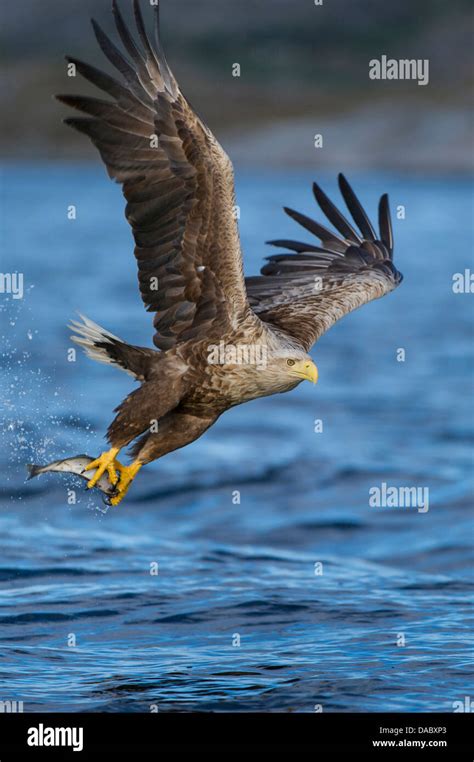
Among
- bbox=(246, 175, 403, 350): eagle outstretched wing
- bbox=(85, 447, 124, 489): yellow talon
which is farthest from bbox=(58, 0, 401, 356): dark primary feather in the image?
bbox=(246, 175, 403, 350): eagle outstretched wing

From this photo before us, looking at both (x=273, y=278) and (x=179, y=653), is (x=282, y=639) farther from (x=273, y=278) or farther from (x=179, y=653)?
(x=273, y=278)

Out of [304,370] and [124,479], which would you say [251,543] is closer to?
[124,479]

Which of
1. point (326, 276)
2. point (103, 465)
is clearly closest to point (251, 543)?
point (326, 276)

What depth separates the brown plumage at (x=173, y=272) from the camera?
9492 mm

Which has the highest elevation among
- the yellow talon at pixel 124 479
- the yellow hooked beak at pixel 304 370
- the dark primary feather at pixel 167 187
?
the dark primary feather at pixel 167 187

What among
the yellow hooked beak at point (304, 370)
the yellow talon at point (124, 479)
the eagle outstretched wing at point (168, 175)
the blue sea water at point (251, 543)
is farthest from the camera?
the blue sea water at point (251, 543)

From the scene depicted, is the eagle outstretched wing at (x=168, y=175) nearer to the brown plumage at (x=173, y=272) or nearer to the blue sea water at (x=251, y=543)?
the brown plumage at (x=173, y=272)

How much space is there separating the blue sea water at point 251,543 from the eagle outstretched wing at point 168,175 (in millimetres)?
2835

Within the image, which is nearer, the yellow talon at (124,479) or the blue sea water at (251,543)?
the yellow talon at (124,479)

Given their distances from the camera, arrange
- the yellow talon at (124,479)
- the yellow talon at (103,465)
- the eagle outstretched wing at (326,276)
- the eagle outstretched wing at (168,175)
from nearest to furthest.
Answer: the eagle outstretched wing at (168,175), the yellow talon at (103,465), the yellow talon at (124,479), the eagle outstretched wing at (326,276)

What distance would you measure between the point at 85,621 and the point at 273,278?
3171 millimetres

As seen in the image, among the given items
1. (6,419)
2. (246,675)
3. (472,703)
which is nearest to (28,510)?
(6,419)

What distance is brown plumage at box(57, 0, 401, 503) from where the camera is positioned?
9492 millimetres

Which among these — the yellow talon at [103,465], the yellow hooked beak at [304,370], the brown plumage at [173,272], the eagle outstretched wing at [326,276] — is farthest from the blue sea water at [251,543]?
the eagle outstretched wing at [326,276]
